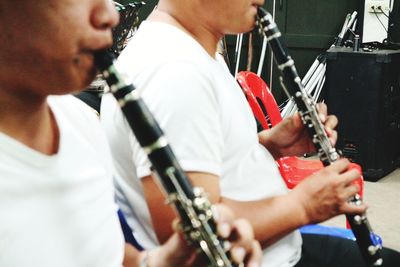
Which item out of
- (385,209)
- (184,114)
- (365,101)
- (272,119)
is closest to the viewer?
(184,114)

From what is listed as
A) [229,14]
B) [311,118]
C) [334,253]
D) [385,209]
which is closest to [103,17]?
[229,14]

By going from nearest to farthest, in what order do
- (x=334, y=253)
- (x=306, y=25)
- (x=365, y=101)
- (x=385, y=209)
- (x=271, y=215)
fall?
1. (x=271, y=215)
2. (x=334, y=253)
3. (x=385, y=209)
4. (x=365, y=101)
5. (x=306, y=25)

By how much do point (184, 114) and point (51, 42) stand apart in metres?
0.35

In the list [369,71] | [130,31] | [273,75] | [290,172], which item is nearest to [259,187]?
[290,172]

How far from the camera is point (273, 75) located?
16.4 feet

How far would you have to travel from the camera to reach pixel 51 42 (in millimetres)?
Result: 655

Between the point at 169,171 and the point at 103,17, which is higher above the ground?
A: the point at 103,17

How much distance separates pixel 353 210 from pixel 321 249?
11.5 inches

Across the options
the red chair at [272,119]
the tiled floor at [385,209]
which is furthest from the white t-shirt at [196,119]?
the tiled floor at [385,209]

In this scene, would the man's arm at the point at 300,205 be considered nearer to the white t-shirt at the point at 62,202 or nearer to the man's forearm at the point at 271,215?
the man's forearm at the point at 271,215

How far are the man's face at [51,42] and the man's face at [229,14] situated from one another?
54 cm

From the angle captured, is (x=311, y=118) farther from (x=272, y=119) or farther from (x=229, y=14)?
(x=272, y=119)

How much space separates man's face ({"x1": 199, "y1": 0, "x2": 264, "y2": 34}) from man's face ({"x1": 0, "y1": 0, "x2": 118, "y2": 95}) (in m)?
0.54

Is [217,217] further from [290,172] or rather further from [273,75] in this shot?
[273,75]
